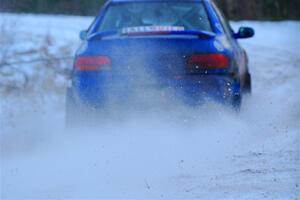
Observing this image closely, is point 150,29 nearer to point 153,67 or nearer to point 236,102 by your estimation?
point 153,67

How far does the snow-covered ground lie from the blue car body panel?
0.21 meters

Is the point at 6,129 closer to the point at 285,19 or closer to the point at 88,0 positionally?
the point at 88,0

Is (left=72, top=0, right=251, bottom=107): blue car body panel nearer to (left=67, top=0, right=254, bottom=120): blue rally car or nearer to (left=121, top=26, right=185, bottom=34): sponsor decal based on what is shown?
(left=67, top=0, right=254, bottom=120): blue rally car

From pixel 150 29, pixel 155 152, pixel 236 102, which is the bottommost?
pixel 236 102

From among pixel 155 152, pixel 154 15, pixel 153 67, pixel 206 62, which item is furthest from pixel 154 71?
pixel 154 15

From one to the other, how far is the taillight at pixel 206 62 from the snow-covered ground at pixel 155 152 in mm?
387

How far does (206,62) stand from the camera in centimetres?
712

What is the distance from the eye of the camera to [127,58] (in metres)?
7.12

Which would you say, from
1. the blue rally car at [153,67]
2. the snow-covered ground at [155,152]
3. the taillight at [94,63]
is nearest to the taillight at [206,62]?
the blue rally car at [153,67]

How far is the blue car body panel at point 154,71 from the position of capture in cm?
707

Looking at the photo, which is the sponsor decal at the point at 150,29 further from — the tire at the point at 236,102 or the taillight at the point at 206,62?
the tire at the point at 236,102

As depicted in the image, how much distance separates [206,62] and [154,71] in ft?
1.67

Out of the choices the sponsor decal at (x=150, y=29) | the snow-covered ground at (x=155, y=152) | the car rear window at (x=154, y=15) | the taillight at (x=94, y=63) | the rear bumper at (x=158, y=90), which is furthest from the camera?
the car rear window at (x=154, y=15)

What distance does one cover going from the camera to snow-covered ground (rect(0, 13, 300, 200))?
564cm
